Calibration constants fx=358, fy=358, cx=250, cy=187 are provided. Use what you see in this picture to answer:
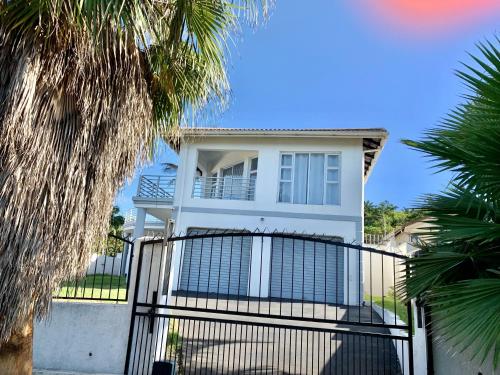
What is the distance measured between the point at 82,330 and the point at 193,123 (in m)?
3.87

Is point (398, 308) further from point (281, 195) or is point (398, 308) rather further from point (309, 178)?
→ point (281, 195)

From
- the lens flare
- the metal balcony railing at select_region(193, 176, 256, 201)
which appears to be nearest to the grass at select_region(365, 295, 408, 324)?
A: the lens flare

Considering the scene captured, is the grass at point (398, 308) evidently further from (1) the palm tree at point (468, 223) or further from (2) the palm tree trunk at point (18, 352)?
(2) the palm tree trunk at point (18, 352)

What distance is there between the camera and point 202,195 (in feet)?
56.9

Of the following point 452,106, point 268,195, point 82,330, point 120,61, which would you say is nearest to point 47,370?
point 82,330

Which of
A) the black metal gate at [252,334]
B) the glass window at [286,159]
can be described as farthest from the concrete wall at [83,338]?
the glass window at [286,159]

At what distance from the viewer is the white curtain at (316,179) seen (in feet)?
53.3

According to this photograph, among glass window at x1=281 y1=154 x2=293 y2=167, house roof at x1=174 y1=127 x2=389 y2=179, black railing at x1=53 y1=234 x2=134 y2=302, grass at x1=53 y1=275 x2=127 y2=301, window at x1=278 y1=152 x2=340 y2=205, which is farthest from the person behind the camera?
glass window at x1=281 y1=154 x2=293 y2=167

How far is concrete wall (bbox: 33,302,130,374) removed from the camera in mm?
5684

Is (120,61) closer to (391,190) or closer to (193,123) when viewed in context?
(193,123)

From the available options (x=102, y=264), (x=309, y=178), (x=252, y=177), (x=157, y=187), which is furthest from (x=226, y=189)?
(x=102, y=264)

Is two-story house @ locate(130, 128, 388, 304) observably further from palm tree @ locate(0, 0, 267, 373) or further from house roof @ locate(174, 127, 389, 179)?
palm tree @ locate(0, 0, 267, 373)

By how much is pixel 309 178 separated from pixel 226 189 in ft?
13.4

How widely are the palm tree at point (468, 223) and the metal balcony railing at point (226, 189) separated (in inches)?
534
